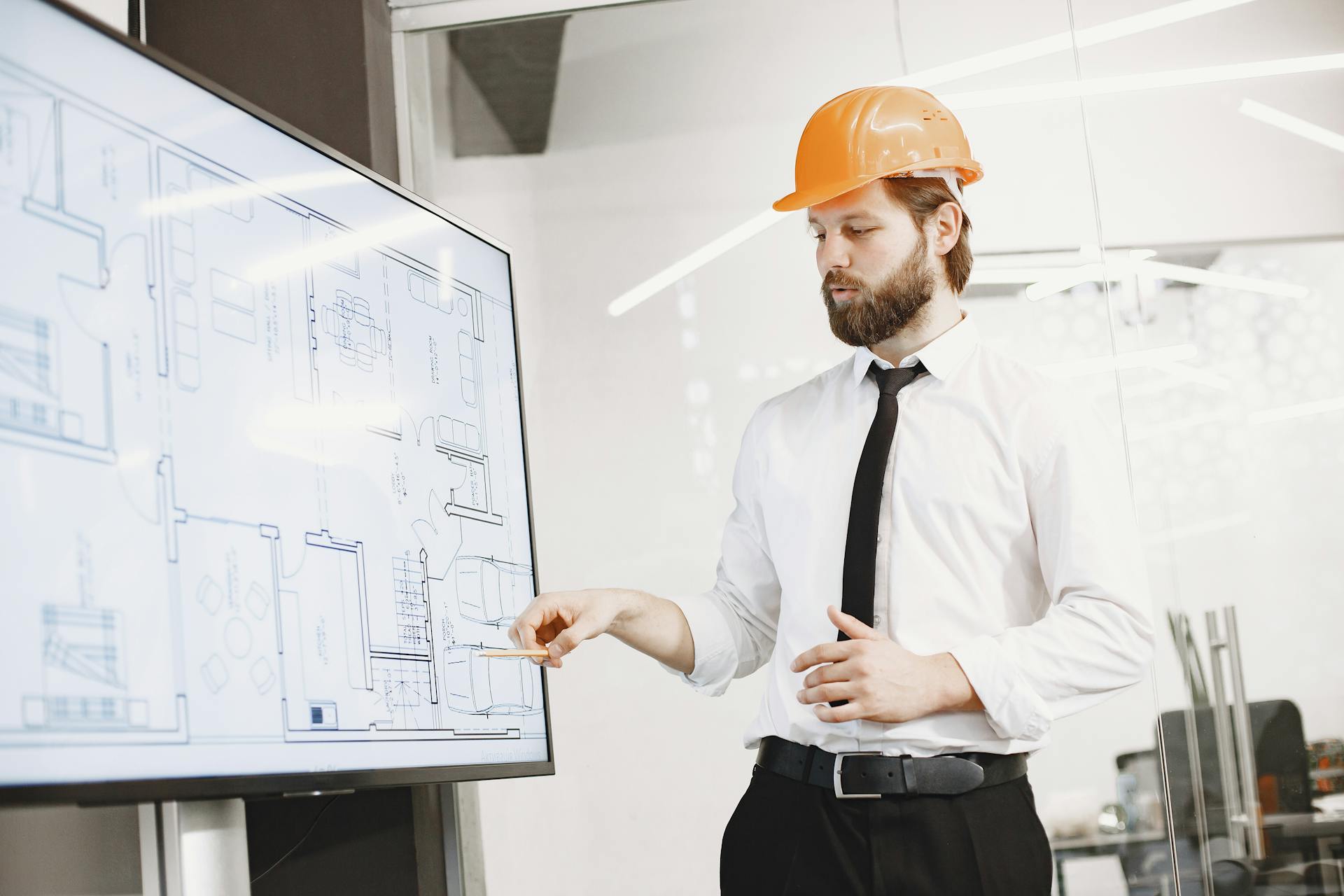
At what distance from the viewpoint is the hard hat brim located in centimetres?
185

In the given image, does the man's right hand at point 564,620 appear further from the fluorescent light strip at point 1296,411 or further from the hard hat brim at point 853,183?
the fluorescent light strip at point 1296,411

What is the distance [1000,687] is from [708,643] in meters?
0.54

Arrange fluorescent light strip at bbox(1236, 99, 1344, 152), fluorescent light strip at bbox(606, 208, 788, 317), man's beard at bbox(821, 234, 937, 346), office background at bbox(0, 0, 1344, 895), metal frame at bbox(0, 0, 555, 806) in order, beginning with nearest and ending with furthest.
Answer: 1. metal frame at bbox(0, 0, 555, 806)
2. man's beard at bbox(821, 234, 937, 346)
3. office background at bbox(0, 0, 1344, 895)
4. fluorescent light strip at bbox(1236, 99, 1344, 152)
5. fluorescent light strip at bbox(606, 208, 788, 317)

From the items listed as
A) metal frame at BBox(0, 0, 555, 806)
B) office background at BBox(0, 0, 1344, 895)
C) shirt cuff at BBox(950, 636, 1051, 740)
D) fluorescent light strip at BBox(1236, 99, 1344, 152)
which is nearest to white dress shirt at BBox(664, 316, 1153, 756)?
shirt cuff at BBox(950, 636, 1051, 740)

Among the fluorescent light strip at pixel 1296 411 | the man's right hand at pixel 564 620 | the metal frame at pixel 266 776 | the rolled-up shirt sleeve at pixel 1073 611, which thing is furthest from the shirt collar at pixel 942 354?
the fluorescent light strip at pixel 1296 411

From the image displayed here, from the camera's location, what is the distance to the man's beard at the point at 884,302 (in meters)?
1.84

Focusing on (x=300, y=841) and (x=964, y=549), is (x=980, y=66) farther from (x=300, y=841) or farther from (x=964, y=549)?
(x=300, y=841)

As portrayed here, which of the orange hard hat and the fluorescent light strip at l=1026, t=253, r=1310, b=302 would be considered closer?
the orange hard hat

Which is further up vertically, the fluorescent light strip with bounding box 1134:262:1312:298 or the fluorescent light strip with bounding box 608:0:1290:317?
the fluorescent light strip with bounding box 608:0:1290:317

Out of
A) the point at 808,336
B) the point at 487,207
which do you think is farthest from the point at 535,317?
the point at 808,336

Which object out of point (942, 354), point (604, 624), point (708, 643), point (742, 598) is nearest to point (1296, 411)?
point (942, 354)

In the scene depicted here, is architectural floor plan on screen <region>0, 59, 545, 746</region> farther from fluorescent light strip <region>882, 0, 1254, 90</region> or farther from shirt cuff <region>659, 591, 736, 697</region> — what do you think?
fluorescent light strip <region>882, 0, 1254, 90</region>

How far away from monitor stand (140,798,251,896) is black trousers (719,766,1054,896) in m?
0.72

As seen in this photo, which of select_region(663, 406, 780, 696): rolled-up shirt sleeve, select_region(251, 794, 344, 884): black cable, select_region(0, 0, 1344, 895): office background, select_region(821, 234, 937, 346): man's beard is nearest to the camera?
select_region(821, 234, 937, 346): man's beard
